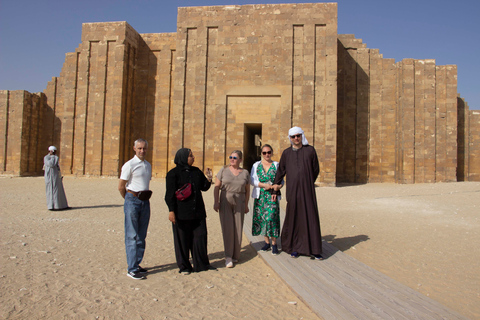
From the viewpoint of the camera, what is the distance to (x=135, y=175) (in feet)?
14.5

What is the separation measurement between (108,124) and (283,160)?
1664 cm

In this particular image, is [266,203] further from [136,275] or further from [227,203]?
[136,275]

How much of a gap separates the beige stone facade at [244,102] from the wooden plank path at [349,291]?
13.0m

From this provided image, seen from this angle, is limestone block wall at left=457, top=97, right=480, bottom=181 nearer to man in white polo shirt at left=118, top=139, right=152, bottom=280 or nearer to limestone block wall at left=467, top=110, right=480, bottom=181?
limestone block wall at left=467, top=110, right=480, bottom=181

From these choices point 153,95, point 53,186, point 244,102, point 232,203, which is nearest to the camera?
point 232,203

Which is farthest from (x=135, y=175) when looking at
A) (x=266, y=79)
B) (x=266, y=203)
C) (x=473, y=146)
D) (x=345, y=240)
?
(x=473, y=146)

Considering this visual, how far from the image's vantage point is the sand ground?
340cm

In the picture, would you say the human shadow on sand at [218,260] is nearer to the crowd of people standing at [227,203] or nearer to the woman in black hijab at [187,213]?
the crowd of people standing at [227,203]

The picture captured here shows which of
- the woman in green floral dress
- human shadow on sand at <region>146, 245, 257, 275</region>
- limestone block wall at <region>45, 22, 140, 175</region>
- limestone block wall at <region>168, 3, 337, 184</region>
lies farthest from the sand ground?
limestone block wall at <region>45, 22, 140, 175</region>

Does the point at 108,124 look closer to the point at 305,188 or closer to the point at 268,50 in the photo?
the point at 268,50

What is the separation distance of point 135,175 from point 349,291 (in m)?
2.95

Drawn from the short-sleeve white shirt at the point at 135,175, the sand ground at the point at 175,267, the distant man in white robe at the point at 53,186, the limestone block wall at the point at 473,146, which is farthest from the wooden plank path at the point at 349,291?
the limestone block wall at the point at 473,146

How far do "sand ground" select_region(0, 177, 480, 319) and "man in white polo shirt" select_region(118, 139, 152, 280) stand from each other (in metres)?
0.25

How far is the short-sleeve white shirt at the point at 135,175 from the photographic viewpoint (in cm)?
439
